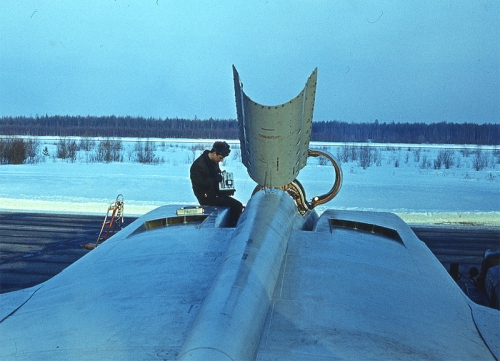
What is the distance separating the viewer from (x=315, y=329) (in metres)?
2.47

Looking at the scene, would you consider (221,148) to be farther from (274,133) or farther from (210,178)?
(274,133)

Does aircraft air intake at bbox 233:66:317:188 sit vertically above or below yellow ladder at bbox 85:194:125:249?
above

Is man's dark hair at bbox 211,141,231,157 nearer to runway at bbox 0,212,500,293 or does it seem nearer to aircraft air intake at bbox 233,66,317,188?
aircraft air intake at bbox 233,66,317,188

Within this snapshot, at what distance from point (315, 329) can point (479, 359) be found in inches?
31.3

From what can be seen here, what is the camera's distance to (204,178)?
6.44 m

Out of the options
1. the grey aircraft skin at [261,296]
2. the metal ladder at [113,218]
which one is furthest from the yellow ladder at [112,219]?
the grey aircraft skin at [261,296]

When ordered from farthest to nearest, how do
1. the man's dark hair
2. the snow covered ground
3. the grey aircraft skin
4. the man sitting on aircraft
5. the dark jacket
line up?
the snow covered ground
the man's dark hair
the dark jacket
the man sitting on aircraft
the grey aircraft skin

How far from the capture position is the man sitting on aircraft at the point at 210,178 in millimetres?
6230

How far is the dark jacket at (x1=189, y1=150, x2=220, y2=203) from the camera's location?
6336 millimetres

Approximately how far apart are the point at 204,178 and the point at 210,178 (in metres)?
0.08

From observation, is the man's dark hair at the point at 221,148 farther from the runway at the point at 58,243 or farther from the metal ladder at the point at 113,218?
the runway at the point at 58,243

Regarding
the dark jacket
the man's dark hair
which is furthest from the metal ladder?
the man's dark hair

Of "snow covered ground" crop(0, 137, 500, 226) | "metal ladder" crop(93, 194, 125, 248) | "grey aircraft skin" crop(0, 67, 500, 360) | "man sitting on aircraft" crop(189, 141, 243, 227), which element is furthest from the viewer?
"snow covered ground" crop(0, 137, 500, 226)

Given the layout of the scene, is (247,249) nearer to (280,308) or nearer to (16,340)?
(280,308)
